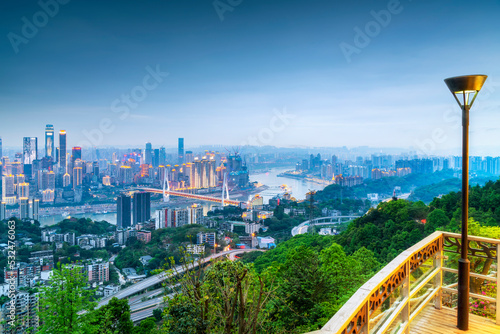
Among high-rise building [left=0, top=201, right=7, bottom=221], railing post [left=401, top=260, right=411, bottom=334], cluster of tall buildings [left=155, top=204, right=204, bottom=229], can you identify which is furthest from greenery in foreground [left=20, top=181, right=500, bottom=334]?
cluster of tall buildings [left=155, top=204, right=204, bottom=229]

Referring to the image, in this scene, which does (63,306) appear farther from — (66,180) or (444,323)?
(66,180)

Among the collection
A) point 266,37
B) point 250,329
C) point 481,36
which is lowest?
point 250,329

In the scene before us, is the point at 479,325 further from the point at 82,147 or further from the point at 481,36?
the point at 82,147

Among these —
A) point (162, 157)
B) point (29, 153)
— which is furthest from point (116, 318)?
point (162, 157)

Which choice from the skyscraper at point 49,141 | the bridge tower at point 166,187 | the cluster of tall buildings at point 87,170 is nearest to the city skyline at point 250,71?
the skyscraper at point 49,141

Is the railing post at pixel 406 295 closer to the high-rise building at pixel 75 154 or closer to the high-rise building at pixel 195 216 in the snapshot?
the high-rise building at pixel 195 216

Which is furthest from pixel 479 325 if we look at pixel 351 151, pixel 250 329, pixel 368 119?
pixel 351 151
